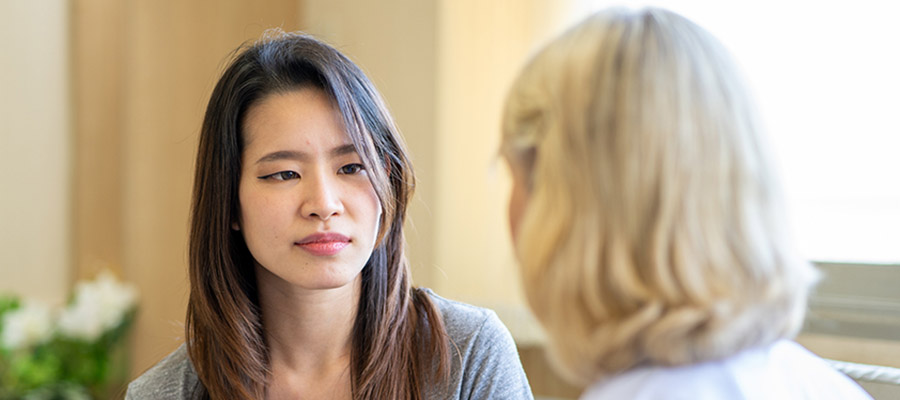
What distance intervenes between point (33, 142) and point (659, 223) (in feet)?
7.44

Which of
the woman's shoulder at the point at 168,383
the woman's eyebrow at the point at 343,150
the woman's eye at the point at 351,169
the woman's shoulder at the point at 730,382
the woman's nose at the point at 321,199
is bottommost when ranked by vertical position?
the woman's shoulder at the point at 168,383

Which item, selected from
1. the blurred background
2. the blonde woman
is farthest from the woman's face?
the blurred background

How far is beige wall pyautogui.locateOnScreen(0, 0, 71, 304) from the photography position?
8.00 feet

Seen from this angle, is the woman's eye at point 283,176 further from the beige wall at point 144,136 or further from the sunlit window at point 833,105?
the beige wall at point 144,136

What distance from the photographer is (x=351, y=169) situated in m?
1.26

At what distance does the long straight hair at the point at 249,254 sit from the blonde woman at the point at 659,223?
555mm

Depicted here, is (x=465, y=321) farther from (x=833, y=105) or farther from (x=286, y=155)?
(x=833, y=105)

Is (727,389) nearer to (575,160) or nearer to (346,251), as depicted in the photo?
(575,160)

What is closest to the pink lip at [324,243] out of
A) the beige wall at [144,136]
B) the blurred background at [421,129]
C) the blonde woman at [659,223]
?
the blonde woman at [659,223]

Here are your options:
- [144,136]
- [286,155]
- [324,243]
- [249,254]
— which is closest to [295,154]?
[286,155]

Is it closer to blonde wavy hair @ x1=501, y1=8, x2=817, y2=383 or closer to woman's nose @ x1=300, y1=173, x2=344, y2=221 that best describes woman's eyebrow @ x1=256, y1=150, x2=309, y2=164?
woman's nose @ x1=300, y1=173, x2=344, y2=221

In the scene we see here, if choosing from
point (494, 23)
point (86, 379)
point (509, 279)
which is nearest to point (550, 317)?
point (509, 279)

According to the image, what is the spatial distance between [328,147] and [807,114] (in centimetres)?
104

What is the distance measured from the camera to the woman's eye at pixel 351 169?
1.25 m
